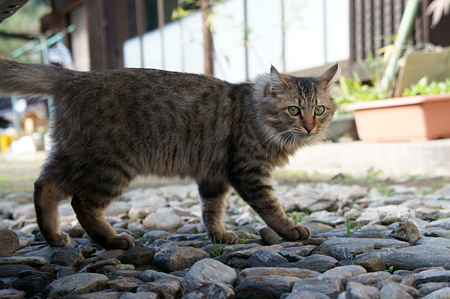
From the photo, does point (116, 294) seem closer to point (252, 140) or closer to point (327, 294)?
point (327, 294)

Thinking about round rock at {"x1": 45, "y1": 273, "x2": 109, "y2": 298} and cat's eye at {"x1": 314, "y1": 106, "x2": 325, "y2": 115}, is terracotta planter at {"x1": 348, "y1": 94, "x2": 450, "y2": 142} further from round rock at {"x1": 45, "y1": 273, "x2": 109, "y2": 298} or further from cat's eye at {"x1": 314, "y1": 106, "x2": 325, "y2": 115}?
round rock at {"x1": 45, "y1": 273, "x2": 109, "y2": 298}

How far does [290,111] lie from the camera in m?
2.39

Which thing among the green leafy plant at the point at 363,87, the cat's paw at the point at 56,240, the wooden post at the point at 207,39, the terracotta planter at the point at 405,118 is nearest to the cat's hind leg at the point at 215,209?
the cat's paw at the point at 56,240

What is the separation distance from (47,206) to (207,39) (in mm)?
6302

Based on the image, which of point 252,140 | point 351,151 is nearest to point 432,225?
point 252,140

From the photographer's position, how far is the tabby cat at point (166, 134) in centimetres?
211

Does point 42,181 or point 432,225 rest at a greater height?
point 42,181

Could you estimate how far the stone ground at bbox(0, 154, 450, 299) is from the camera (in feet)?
4.53

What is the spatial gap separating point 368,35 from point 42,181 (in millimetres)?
4980

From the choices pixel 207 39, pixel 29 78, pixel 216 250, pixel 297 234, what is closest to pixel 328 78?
pixel 297 234

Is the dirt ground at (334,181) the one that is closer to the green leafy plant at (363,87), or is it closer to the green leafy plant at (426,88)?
the green leafy plant at (426,88)

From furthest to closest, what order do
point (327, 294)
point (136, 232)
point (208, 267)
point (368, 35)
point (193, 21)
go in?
point (193, 21) → point (368, 35) → point (136, 232) → point (208, 267) → point (327, 294)

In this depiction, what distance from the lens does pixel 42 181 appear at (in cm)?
217

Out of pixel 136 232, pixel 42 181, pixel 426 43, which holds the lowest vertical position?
pixel 136 232
